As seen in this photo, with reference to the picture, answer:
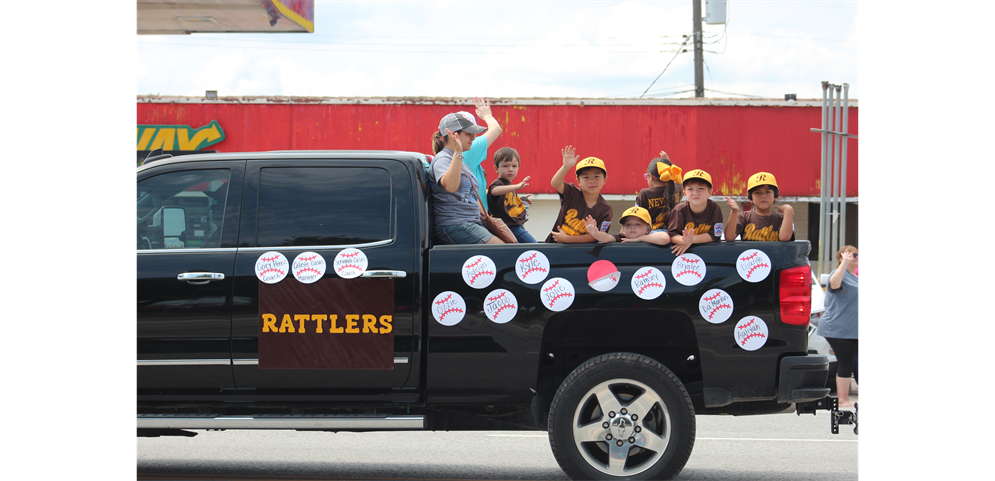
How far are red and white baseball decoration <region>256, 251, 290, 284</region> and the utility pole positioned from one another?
2132cm

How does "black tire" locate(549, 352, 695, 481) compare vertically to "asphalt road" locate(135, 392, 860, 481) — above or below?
above

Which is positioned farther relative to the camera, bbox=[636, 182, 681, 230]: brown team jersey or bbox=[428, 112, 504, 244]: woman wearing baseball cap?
bbox=[636, 182, 681, 230]: brown team jersey

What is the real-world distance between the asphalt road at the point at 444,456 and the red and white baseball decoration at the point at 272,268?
4.79 ft

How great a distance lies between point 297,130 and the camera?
21078 mm

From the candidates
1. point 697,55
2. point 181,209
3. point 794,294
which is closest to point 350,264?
point 181,209

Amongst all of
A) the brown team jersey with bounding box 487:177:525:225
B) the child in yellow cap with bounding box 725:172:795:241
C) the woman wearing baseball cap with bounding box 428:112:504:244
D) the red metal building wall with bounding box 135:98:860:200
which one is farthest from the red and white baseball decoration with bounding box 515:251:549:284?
the red metal building wall with bounding box 135:98:860:200

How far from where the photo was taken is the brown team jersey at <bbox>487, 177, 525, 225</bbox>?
5520 mm

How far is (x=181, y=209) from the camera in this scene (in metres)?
4.48

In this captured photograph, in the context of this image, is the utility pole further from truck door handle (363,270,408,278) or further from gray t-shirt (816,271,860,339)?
truck door handle (363,270,408,278)

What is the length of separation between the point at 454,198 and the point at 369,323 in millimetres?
955

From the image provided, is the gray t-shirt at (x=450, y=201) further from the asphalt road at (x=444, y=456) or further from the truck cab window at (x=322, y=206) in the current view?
the asphalt road at (x=444, y=456)

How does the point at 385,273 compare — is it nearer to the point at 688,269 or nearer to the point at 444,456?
the point at 688,269

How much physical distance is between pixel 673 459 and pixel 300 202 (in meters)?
2.49
